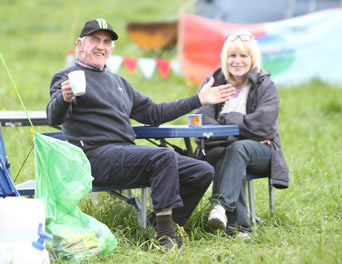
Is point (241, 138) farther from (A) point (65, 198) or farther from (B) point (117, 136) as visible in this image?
(A) point (65, 198)

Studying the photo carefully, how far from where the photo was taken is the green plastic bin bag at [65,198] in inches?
122

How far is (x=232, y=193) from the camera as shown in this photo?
3801mm

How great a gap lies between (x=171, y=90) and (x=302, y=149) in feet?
11.5

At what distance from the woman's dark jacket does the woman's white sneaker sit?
0.49 m

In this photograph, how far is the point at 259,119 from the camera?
4.04m

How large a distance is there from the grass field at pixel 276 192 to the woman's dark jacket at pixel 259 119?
0.36 metres

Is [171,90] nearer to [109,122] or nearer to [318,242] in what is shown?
[109,122]

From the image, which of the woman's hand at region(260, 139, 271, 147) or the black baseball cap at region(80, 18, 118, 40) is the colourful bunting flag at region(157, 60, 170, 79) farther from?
the black baseball cap at region(80, 18, 118, 40)

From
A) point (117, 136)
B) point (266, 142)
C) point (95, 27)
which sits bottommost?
point (266, 142)

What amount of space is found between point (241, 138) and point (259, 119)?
0.21m

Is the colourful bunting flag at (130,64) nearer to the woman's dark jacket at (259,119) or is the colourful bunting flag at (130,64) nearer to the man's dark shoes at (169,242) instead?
the woman's dark jacket at (259,119)

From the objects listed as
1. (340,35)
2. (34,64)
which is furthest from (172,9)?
(340,35)

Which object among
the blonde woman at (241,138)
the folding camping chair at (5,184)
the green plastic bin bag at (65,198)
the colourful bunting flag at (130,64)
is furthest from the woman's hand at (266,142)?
the colourful bunting flag at (130,64)

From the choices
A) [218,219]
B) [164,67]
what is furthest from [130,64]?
[218,219]
